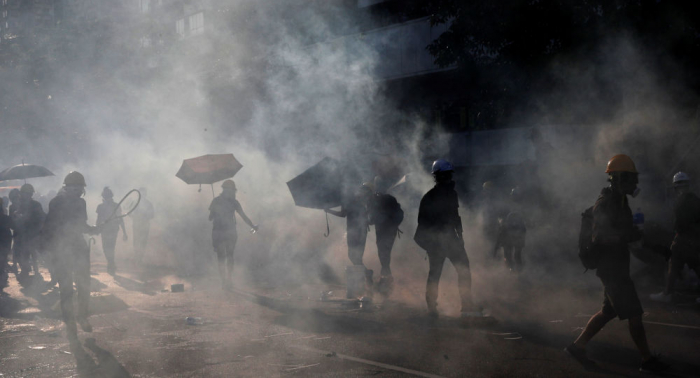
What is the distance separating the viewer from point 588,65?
1192 cm

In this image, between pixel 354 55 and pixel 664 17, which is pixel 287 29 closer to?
pixel 354 55

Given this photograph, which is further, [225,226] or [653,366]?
[225,226]

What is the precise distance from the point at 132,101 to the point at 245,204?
10.1 metres

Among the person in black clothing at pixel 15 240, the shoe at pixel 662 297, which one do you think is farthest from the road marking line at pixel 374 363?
the person in black clothing at pixel 15 240

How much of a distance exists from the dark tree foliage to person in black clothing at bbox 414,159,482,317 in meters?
5.15

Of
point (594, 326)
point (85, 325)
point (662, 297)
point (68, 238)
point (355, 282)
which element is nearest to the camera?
point (594, 326)

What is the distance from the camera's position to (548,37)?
11.9 meters

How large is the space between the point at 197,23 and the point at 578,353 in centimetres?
2221

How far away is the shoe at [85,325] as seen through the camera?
759 centimetres

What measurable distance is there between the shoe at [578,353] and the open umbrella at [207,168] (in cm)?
1107

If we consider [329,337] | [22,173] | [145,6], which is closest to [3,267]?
[22,173]

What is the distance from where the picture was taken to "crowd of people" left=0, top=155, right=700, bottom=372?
546 centimetres

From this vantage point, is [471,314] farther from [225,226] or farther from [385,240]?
[225,226]

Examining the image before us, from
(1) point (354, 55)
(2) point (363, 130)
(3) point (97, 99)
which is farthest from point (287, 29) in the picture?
(3) point (97, 99)
